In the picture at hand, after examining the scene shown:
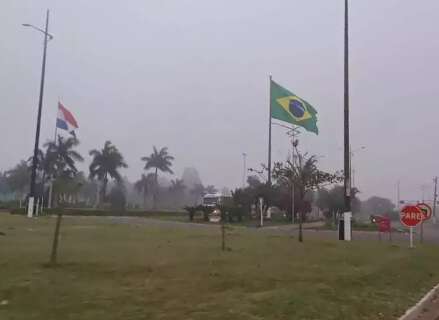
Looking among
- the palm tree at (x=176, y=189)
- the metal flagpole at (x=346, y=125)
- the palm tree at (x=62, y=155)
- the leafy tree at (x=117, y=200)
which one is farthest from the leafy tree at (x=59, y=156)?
the metal flagpole at (x=346, y=125)

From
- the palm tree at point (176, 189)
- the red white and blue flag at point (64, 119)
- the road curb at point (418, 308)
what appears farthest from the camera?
the palm tree at point (176, 189)

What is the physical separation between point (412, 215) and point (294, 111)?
10890mm

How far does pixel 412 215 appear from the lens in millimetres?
21500

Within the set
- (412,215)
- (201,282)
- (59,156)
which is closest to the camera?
(201,282)

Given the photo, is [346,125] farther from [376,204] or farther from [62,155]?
[376,204]

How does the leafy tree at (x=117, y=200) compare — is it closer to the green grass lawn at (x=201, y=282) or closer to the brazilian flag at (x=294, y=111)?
the brazilian flag at (x=294, y=111)

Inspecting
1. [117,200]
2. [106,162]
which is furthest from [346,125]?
[106,162]

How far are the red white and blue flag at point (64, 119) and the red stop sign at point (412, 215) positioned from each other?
2783 cm

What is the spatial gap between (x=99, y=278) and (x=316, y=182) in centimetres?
1632

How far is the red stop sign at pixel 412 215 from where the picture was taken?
70.2ft

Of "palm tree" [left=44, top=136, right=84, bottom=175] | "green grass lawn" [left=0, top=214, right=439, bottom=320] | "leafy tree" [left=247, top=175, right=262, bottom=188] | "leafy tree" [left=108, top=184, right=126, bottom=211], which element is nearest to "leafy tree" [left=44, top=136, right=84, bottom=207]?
"palm tree" [left=44, top=136, right=84, bottom=175]

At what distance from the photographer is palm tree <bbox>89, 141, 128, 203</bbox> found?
9512 centimetres

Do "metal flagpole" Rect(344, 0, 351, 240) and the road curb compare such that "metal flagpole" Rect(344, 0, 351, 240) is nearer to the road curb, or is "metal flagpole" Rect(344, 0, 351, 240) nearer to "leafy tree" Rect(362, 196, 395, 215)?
the road curb

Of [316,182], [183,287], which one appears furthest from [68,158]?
[183,287]
